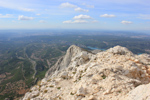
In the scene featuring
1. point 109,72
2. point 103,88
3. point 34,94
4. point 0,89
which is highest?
point 109,72

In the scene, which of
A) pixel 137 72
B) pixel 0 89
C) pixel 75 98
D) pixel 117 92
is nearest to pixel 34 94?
pixel 75 98

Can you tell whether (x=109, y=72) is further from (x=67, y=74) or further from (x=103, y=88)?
(x=67, y=74)

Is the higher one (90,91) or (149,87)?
(149,87)

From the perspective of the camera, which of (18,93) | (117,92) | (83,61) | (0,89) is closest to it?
(117,92)

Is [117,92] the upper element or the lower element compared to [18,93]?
upper

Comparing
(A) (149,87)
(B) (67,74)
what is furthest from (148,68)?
(B) (67,74)

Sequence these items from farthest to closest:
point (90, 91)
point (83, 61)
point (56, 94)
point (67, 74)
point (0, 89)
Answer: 1. point (0, 89)
2. point (83, 61)
3. point (67, 74)
4. point (56, 94)
5. point (90, 91)

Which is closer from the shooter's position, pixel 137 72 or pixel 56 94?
pixel 56 94

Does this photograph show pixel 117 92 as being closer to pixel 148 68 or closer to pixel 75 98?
pixel 75 98

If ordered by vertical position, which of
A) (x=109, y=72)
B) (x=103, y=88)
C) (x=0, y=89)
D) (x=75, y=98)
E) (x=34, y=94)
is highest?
(x=109, y=72)
